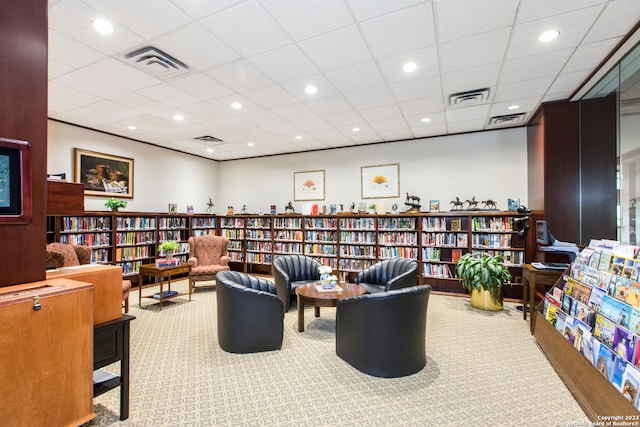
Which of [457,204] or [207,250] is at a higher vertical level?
[457,204]

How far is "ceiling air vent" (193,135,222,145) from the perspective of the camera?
20.5 feet

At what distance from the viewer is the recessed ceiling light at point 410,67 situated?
3.35m

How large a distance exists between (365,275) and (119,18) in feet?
13.8

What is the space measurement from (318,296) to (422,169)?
13.0ft

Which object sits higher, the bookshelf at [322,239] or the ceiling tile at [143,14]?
the ceiling tile at [143,14]

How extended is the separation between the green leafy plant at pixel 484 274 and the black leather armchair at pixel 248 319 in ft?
9.62

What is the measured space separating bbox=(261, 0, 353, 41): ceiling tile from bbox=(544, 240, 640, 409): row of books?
117 inches

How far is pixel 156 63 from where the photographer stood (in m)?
3.29

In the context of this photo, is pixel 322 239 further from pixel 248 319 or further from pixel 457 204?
pixel 248 319

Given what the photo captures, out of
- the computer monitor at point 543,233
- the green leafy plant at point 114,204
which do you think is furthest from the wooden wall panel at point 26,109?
the computer monitor at point 543,233

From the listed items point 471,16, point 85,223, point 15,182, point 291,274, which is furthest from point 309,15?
point 85,223

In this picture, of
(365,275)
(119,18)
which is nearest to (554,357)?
(365,275)

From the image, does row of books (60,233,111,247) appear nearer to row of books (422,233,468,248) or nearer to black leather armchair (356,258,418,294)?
black leather armchair (356,258,418,294)

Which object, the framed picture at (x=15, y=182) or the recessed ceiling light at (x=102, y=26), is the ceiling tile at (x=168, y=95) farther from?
the framed picture at (x=15, y=182)
